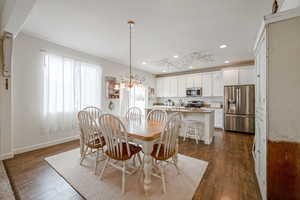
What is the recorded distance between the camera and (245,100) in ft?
15.0

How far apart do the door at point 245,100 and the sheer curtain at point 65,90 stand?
204 inches

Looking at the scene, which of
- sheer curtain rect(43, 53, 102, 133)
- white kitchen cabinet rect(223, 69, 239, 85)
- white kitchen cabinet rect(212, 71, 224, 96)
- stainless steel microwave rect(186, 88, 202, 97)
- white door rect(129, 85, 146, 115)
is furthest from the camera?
stainless steel microwave rect(186, 88, 202, 97)

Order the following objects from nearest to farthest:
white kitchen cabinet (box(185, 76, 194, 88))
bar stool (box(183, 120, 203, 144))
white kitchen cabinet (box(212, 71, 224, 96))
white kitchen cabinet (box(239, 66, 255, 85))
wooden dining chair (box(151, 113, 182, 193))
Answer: wooden dining chair (box(151, 113, 182, 193)), bar stool (box(183, 120, 203, 144)), white kitchen cabinet (box(239, 66, 255, 85)), white kitchen cabinet (box(212, 71, 224, 96)), white kitchen cabinet (box(185, 76, 194, 88))

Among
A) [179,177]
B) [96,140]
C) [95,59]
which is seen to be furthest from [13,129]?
[179,177]

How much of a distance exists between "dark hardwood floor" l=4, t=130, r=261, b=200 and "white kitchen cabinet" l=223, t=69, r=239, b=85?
2.88m

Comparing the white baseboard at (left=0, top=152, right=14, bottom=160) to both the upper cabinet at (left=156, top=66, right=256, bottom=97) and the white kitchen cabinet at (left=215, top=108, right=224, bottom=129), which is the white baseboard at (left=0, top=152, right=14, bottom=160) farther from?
the white kitchen cabinet at (left=215, top=108, right=224, bottom=129)

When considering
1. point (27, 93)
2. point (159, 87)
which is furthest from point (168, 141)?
point (159, 87)

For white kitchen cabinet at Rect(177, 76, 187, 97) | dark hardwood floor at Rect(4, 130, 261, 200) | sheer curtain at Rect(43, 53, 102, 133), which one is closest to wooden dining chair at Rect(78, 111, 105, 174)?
dark hardwood floor at Rect(4, 130, 261, 200)

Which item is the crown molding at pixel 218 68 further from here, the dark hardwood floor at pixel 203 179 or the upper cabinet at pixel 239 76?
the dark hardwood floor at pixel 203 179

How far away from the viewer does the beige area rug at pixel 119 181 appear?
1605 millimetres

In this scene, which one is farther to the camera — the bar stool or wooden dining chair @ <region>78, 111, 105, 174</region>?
the bar stool

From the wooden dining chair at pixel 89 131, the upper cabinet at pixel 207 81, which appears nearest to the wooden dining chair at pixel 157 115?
the wooden dining chair at pixel 89 131

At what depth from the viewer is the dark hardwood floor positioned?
5.35 feet

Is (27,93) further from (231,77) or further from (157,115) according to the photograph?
(231,77)
